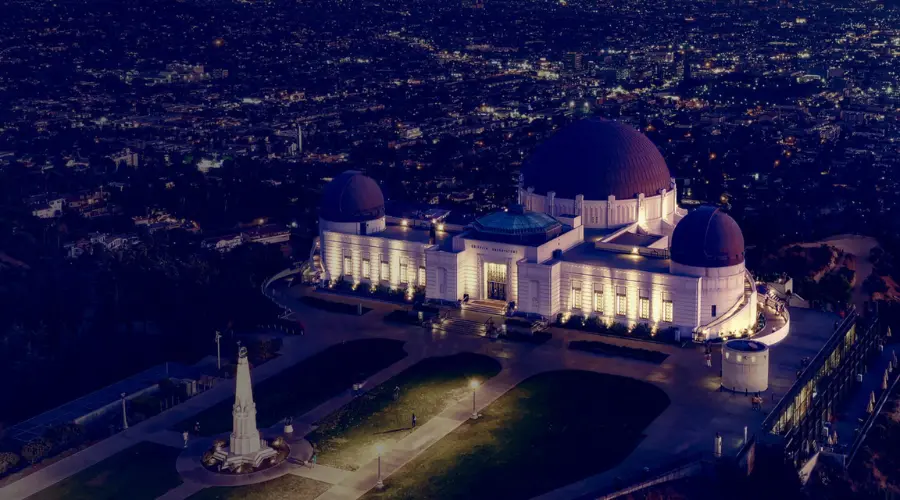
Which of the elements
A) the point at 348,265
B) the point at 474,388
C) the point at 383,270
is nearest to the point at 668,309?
the point at 474,388

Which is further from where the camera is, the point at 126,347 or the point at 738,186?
the point at 738,186

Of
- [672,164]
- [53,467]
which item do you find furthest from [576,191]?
[672,164]

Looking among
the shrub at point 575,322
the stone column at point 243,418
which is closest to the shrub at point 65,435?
the stone column at point 243,418

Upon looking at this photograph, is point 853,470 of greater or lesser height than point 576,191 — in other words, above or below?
below

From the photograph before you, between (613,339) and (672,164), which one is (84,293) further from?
(672,164)

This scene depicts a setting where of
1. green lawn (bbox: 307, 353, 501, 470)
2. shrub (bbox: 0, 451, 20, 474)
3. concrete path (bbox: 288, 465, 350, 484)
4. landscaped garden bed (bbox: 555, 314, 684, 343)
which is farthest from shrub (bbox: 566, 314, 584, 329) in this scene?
shrub (bbox: 0, 451, 20, 474)

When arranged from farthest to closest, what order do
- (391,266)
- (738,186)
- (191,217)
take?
1. (738,186)
2. (191,217)
3. (391,266)

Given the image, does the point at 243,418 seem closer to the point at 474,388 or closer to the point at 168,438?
the point at 168,438

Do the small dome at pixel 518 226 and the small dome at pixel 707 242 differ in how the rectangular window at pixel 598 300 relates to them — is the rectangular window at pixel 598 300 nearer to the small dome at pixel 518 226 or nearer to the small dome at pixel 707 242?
the small dome at pixel 518 226
